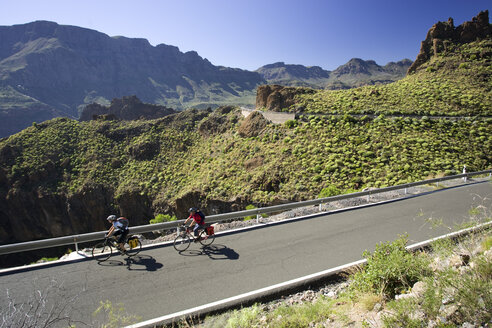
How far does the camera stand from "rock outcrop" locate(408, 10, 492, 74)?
148 feet

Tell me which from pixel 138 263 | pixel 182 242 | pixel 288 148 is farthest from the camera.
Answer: pixel 288 148

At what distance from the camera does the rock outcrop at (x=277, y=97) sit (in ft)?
128

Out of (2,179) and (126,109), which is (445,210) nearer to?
(2,179)

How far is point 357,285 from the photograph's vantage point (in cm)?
548

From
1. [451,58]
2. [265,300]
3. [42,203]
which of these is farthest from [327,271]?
[451,58]

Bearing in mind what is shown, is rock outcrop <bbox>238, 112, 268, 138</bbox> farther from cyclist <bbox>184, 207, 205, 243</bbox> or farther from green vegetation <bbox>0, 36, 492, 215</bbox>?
cyclist <bbox>184, 207, 205, 243</bbox>

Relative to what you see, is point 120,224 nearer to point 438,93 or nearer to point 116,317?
point 116,317

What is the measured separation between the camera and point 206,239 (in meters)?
8.65

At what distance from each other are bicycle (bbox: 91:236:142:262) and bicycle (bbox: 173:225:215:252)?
121 centimetres

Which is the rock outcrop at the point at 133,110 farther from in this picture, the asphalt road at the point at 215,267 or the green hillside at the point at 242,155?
the asphalt road at the point at 215,267

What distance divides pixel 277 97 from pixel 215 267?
35.6 meters

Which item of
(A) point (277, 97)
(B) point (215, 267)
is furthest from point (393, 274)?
(A) point (277, 97)

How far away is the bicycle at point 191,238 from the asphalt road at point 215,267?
24 cm

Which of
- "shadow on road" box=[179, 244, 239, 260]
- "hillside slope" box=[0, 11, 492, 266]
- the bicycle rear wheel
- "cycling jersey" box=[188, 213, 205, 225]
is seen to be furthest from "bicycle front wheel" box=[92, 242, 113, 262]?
"hillside slope" box=[0, 11, 492, 266]
